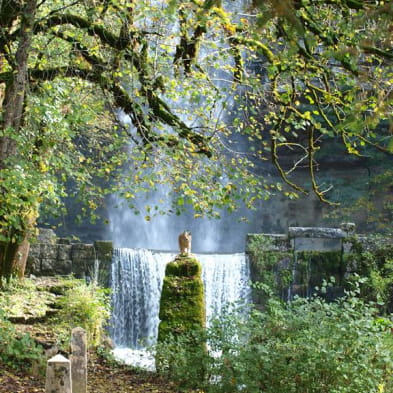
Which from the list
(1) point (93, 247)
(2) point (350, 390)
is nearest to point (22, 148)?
(2) point (350, 390)

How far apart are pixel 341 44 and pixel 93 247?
31.3ft

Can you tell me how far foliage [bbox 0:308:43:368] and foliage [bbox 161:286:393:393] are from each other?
5.80ft

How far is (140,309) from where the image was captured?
13.9 metres

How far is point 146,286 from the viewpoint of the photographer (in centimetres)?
1416

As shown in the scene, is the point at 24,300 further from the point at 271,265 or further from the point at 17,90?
the point at 271,265

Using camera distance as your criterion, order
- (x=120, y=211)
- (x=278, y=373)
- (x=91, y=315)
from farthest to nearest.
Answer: (x=120, y=211) < (x=91, y=315) < (x=278, y=373)

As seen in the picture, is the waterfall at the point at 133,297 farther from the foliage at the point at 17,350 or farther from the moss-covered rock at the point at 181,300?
the foliage at the point at 17,350

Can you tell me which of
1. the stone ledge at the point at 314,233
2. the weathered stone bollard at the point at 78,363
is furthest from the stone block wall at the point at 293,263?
the weathered stone bollard at the point at 78,363

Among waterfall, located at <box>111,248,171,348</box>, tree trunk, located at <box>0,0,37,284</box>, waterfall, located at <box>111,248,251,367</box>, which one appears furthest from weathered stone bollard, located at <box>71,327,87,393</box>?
waterfall, located at <box>111,248,171,348</box>

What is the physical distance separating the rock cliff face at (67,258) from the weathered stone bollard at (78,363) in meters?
7.38

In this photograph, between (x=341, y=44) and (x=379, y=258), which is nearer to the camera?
(x=341, y=44)

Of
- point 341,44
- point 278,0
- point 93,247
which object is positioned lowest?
point 93,247

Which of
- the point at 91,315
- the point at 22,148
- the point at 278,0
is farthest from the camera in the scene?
the point at 91,315

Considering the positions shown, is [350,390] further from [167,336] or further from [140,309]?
[140,309]
